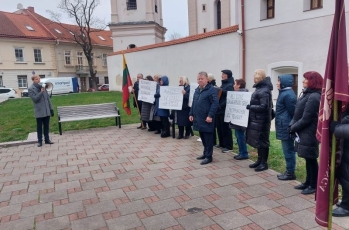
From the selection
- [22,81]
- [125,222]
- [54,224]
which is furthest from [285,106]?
[22,81]

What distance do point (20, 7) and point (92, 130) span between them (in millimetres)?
49730

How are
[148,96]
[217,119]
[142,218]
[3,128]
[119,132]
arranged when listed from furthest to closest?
[3,128] < [119,132] < [148,96] < [217,119] < [142,218]

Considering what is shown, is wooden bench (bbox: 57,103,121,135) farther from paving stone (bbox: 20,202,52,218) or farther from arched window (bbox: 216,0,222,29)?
arched window (bbox: 216,0,222,29)

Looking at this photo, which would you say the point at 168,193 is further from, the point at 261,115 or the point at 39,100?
the point at 39,100

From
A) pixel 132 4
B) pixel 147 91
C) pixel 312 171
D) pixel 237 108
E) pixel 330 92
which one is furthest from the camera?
pixel 132 4

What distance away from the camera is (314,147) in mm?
3963

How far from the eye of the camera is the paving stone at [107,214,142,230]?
137 inches

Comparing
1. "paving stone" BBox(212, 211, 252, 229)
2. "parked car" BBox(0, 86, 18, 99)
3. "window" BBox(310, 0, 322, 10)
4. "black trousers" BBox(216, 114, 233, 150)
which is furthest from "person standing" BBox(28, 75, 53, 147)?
"parked car" BBox(0, 86, 18, 99)

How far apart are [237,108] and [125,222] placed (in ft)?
10.7

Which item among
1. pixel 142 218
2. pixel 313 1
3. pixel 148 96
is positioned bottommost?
pixel 142 218

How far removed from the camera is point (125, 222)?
11.8 ft

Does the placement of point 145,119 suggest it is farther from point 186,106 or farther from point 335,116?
point 335,116

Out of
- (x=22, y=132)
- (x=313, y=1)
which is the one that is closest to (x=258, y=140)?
(x=22, y=132)

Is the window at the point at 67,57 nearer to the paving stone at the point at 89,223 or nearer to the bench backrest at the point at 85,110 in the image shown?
the bench backrest at the point at 85,110
